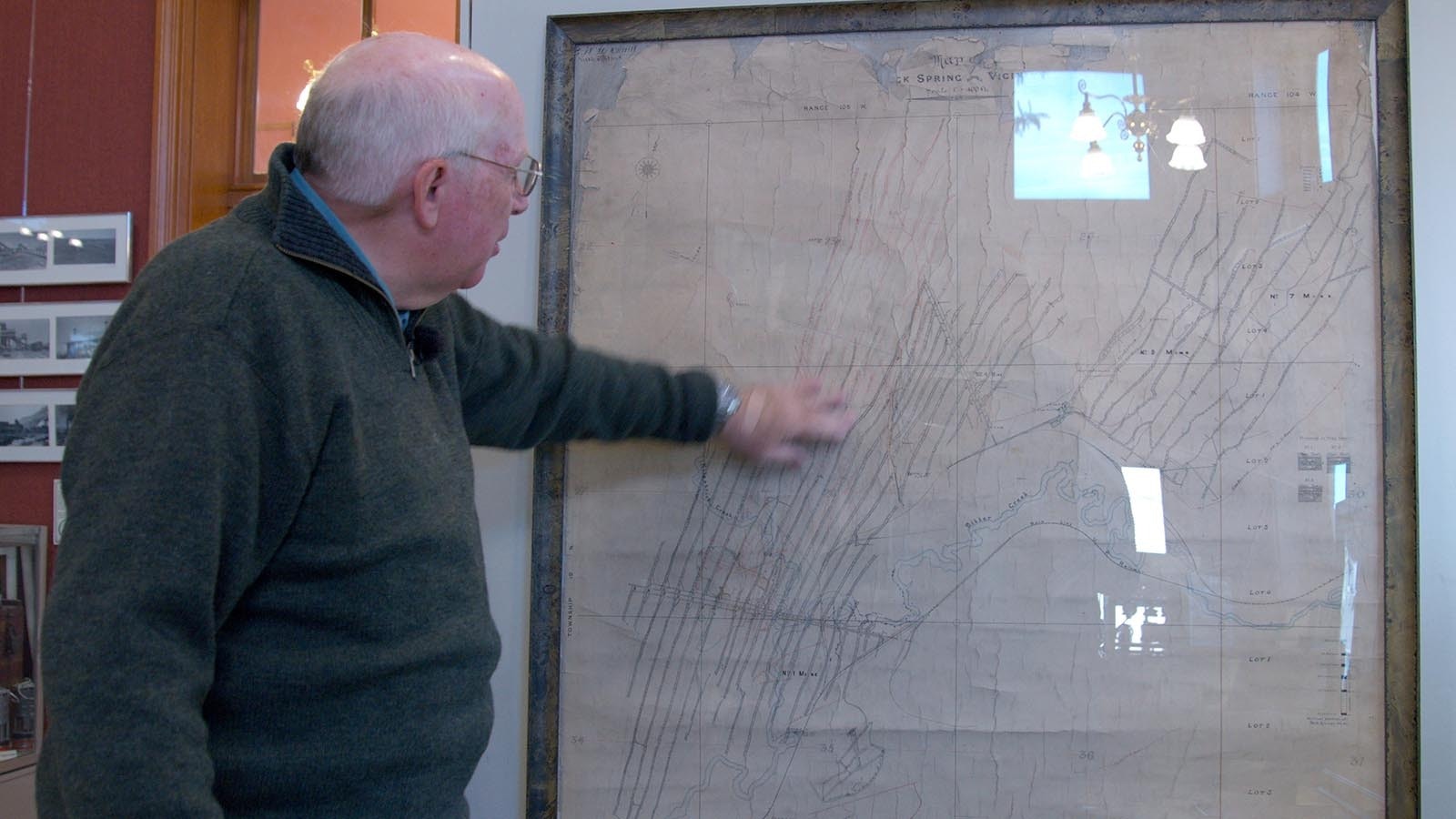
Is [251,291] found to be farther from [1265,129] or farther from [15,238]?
[15,238]

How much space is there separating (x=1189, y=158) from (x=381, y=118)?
110 cm

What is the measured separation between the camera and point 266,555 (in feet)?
3.03

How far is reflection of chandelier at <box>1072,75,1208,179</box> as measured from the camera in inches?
53.9

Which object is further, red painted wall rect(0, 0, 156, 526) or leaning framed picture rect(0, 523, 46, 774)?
red painted wall rect(0, 0, 156, 526)

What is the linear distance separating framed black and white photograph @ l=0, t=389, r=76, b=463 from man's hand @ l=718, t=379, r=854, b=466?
2103mm

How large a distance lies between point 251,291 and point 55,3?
2.33m

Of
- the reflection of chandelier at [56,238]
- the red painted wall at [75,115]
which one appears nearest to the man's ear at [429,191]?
the red painted wall at [75,115]

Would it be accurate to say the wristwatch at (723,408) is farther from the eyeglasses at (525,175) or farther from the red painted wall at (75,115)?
the red painted wall at (75,115)

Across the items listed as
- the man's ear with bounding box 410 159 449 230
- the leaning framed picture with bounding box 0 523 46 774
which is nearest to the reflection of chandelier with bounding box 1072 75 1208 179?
the man's ear with bounding box 410 159 449 230

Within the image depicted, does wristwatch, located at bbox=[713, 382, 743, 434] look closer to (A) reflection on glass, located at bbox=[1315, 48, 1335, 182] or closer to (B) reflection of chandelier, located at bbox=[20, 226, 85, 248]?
(A) reflection on glass, located at bbox=[1315, 48, 1335, 182]

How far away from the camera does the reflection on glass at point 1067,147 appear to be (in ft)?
4.53

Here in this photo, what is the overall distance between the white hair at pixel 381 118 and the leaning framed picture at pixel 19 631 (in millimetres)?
1677

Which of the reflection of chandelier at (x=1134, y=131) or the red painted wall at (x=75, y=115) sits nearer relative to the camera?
the reflection of chandelier at (x=1134, y=131)

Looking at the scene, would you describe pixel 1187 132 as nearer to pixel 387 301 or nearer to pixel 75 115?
pixel 387 301
